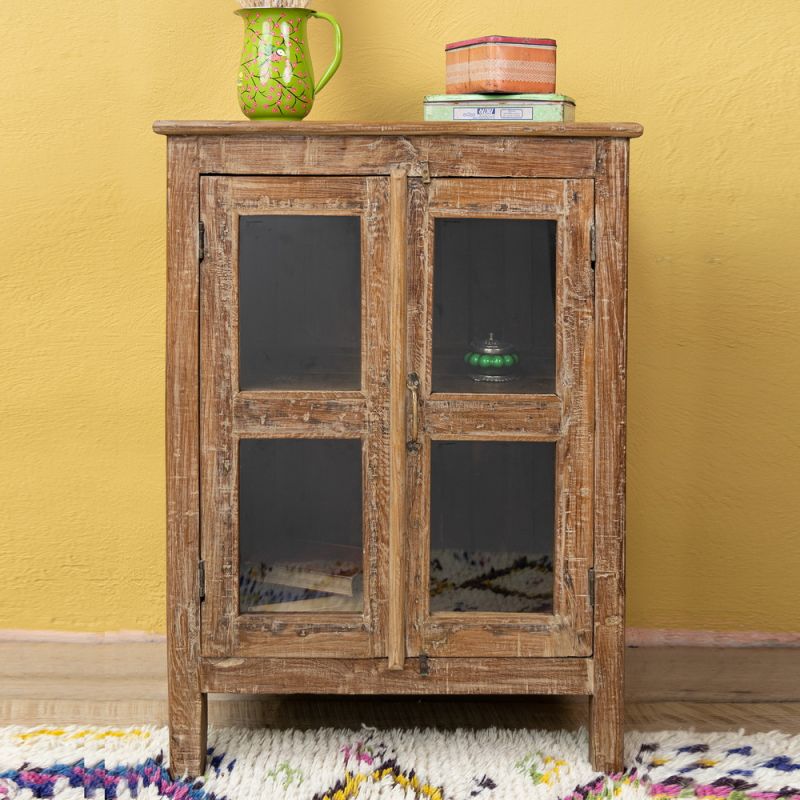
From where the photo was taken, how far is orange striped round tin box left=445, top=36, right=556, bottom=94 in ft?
6.01

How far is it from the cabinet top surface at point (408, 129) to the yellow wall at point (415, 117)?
523 mm

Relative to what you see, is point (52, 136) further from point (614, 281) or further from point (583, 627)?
point (583, 627)

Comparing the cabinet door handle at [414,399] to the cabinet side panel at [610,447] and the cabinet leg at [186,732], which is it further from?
the cabinet leg at [186,732]

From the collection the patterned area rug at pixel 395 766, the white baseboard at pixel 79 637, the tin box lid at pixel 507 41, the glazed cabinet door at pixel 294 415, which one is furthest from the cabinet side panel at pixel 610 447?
the white baseboard at pixel 79 637

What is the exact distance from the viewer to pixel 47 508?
232cm

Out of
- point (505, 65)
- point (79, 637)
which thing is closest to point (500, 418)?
point (505, 65)

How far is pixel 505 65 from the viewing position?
1831 mm

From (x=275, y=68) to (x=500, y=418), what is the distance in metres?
A: 0.75

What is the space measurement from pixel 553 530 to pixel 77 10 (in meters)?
1.49

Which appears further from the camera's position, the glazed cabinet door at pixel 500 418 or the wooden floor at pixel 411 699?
the wooden floor at pixel 411 699

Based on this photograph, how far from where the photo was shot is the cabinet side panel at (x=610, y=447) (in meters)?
1.77

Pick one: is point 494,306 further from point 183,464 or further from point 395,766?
point 395,766

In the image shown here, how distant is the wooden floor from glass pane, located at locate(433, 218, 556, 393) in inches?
29.5

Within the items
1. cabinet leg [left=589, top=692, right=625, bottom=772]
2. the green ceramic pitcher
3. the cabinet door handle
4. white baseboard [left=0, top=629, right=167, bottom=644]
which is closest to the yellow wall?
white baseboard [left=0, top=629, right=167, bottom=644]
